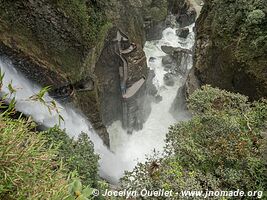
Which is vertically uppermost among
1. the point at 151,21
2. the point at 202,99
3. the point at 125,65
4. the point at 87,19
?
the point at 151,21

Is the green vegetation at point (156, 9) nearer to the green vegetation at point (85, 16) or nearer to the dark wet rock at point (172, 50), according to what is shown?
the dark wet rock at point (172, 50)

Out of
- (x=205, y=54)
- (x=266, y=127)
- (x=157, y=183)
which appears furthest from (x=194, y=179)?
(x=205, y=54)

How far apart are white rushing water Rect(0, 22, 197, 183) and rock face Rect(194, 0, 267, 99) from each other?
4559mm

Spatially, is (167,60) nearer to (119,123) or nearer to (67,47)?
(119,123)

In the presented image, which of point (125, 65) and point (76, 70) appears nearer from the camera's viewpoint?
point (76, 70)

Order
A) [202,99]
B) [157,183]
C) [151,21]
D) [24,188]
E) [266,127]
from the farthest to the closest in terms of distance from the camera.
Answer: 1. [151,21]
2. [202,99]
3. [266,127]
4. [157,183]
5. [24,188]

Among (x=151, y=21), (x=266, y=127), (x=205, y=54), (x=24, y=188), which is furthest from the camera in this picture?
(x=151, y=21)

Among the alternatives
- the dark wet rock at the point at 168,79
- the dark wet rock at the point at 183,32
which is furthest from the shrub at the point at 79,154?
the dark wet rock at the point at 183,32

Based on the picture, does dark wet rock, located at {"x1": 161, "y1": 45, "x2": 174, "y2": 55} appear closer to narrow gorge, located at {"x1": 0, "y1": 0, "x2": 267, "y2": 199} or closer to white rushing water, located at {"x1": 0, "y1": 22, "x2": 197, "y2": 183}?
narrow gorge, located at {"x1": 0, "y1": 0, "x2": 267, "y2": 199}

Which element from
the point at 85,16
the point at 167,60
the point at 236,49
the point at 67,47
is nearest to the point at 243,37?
the point at 236,49

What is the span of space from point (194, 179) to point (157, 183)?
2.93ft

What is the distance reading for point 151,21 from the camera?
27516mm

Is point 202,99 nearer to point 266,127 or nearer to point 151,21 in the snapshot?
point 266,127

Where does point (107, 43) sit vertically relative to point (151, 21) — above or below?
below
